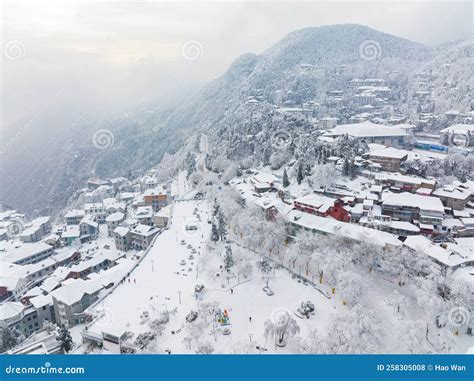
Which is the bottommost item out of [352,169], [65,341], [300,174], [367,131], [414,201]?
[65,341]

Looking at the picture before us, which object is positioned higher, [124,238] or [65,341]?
[65,341]

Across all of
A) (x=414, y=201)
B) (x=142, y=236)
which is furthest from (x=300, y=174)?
(x=142, y=236)

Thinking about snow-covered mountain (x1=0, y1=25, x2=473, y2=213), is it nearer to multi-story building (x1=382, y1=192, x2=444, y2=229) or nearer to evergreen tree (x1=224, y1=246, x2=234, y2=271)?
multi-story building (x1=382, y1=192, x2=444, y2=229)

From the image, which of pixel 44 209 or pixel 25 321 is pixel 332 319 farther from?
pixel 44 209

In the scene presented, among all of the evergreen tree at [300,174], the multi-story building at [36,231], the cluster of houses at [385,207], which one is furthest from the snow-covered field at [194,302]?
the multi-story building at [36,231]

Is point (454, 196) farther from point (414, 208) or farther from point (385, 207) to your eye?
point (385, 207)

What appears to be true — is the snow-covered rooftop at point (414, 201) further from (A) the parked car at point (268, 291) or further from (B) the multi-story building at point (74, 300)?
(B) the multi-story building at point (74, 300)
